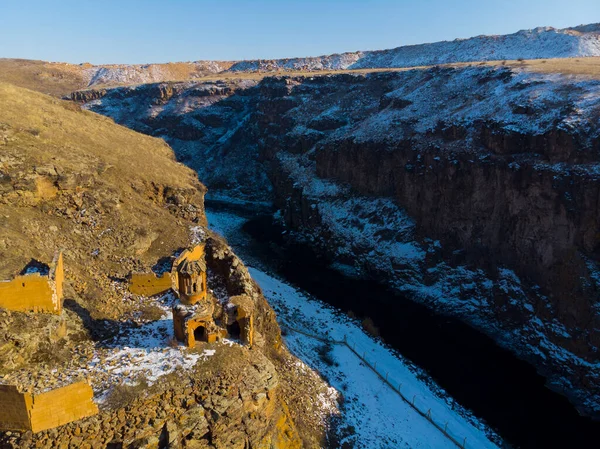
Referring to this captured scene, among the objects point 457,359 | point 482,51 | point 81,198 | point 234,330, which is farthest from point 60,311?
point 482,51

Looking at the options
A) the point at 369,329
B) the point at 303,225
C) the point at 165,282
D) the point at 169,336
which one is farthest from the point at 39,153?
the point at 303,225

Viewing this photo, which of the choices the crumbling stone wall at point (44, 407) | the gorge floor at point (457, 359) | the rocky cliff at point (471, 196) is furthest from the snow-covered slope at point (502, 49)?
the crumbling stone wall at point (44, 407)

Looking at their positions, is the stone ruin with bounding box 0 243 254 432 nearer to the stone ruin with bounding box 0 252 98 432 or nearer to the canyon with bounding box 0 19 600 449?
the stone ruin with bounding box 0 252 98 432

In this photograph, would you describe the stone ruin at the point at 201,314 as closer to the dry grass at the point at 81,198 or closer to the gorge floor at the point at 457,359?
the dry grass at the point at 81,198

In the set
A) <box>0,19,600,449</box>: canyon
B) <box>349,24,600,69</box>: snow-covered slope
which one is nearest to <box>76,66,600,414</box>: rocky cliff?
<box>0,19,600,449</box>: canyon

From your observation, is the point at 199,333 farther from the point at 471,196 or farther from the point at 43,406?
the point at 471,196
